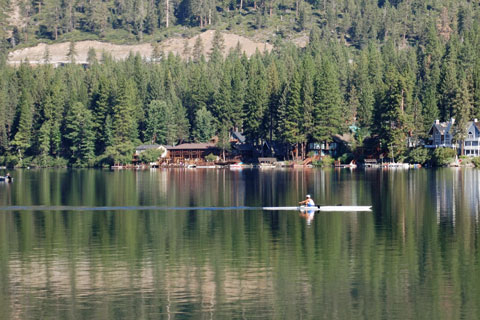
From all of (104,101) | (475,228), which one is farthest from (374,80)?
(475,228)

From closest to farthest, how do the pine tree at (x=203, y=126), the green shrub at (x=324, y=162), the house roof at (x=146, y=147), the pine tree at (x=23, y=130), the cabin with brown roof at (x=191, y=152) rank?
the green shrub at (x=324, y=162) < the house roof at (x=146, y=147) < the cabin with brown roof at (x=191, y=152) < the pine tree at (x=23, y=130) < the pine tree at (x=203, y=126)

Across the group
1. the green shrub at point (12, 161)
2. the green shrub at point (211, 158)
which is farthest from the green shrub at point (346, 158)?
the green shrub at point (12, 161)

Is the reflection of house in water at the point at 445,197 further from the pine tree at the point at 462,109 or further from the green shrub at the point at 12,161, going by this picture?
the green shrub at the point at 12,161

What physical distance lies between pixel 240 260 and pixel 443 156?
105980 mm

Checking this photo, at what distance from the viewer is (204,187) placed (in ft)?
321

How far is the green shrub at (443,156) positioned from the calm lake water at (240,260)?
211 feet

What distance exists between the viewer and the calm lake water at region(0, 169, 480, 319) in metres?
33.8

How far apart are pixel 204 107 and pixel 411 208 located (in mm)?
120454

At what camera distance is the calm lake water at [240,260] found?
3384cm

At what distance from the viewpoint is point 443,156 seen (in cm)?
14225

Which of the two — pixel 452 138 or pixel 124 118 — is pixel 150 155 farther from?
pixel 452 138

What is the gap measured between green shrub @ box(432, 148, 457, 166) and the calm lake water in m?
64.2

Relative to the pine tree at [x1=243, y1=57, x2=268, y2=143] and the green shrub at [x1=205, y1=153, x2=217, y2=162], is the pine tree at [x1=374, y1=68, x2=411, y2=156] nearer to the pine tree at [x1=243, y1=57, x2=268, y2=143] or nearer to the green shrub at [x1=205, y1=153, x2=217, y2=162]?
the pine tree at [x1=243, y1=57, x2=268, y2=143]

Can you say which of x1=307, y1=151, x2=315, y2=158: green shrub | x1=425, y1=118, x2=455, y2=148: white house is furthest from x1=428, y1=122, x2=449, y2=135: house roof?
x1=307, y1=151, x2=315, y2=158: green shrub
